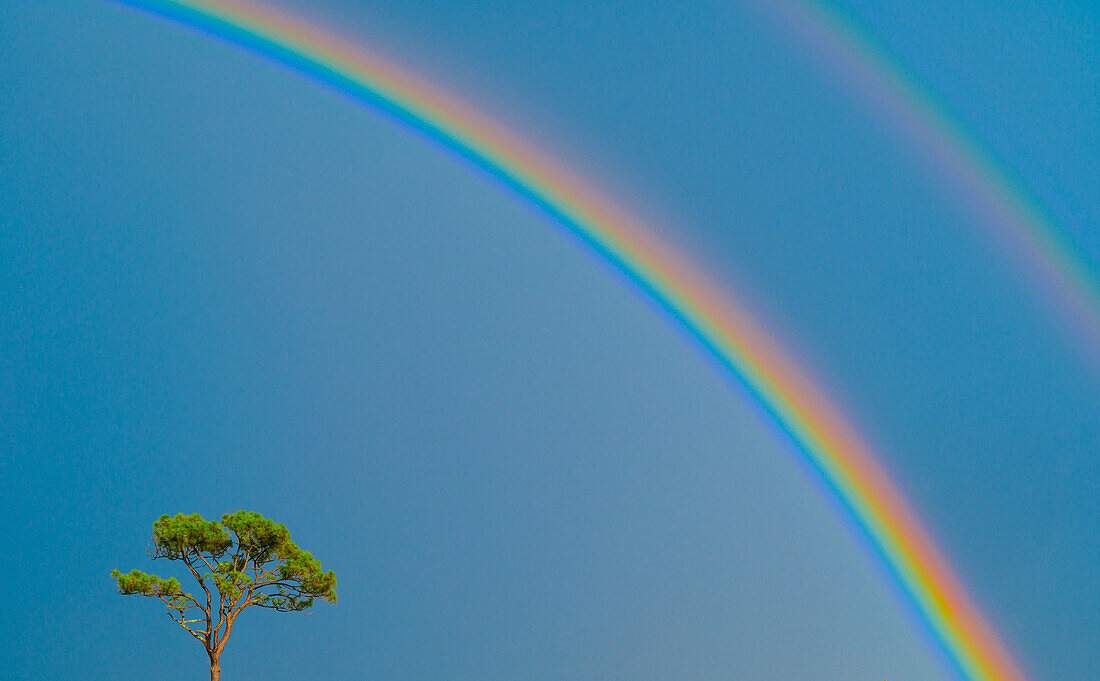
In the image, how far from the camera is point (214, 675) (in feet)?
70.9

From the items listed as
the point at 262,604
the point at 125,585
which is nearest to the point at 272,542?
the point at 262,604

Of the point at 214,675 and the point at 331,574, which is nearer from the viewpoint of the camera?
the point at 214,675

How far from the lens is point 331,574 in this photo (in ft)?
81.8

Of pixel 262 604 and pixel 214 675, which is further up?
pixel 262 604

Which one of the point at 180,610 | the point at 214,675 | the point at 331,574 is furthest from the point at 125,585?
the point at 331,574

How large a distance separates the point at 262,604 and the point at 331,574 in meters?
1.98

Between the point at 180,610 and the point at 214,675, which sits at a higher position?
the point at 180,610

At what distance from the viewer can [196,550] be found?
23.7m

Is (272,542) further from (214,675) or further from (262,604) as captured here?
(214,675)

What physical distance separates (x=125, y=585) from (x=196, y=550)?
1928 millimetres

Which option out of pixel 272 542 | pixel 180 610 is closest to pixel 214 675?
pixel 180 610

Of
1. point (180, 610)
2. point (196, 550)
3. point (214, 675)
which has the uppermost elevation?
point (196, 550)

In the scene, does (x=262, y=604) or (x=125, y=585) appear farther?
(x=262, y=604)

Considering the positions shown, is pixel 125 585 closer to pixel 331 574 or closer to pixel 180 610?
pixel 180 610
